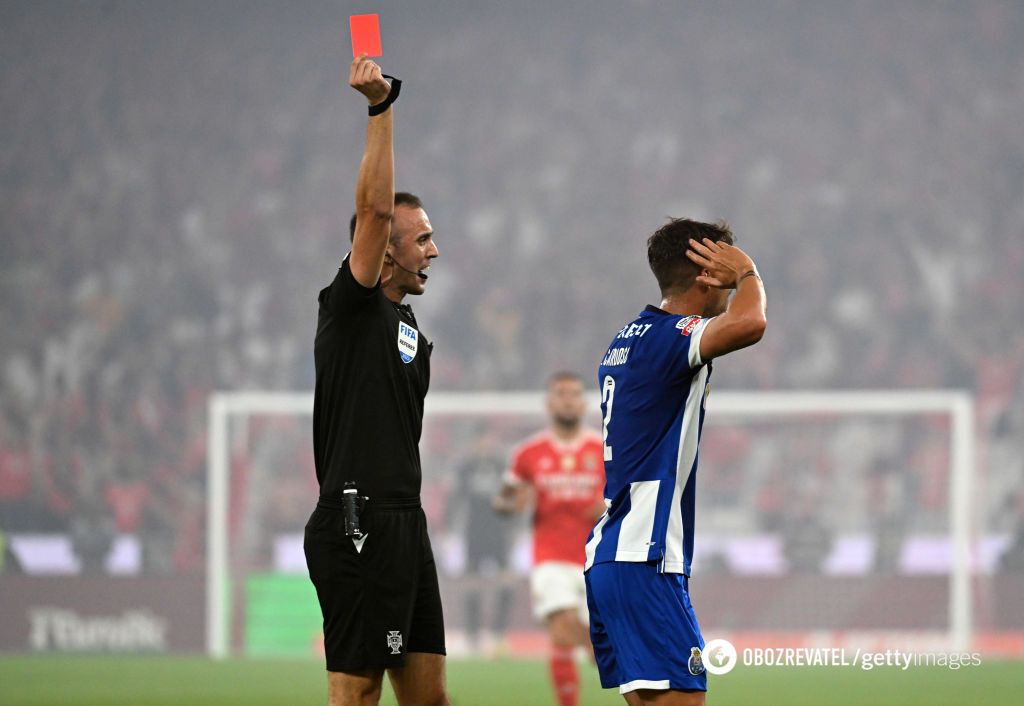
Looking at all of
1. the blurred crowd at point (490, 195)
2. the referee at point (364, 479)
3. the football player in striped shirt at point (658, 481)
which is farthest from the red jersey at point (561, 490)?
the blurred crowd at point (490, 195)

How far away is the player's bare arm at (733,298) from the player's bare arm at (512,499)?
17.0 ft

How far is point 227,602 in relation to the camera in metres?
14.8

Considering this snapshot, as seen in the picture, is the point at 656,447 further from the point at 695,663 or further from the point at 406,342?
the point at 406,342

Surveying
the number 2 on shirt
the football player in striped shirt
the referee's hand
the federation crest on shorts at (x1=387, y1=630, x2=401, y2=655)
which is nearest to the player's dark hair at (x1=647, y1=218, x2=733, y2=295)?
the football player in striped shirt

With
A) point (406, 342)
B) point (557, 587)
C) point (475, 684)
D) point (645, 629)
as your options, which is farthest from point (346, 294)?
point (475, 684)

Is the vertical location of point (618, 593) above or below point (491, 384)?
below

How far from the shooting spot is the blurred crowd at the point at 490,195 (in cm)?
1750

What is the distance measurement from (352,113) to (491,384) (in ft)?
16.7

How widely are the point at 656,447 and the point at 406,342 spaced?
91cm

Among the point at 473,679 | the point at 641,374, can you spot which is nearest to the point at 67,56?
the point at 473,679

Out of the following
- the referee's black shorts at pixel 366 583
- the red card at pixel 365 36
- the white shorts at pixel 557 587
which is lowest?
the white shorts at pixel 557 587

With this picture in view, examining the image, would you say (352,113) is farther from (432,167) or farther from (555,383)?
(555,383)

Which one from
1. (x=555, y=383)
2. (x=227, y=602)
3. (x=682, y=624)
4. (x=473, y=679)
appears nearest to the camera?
(x=682, y=624)

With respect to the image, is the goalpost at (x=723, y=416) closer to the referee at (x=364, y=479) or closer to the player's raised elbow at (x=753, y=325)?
the referee at (x=364, y=479)
